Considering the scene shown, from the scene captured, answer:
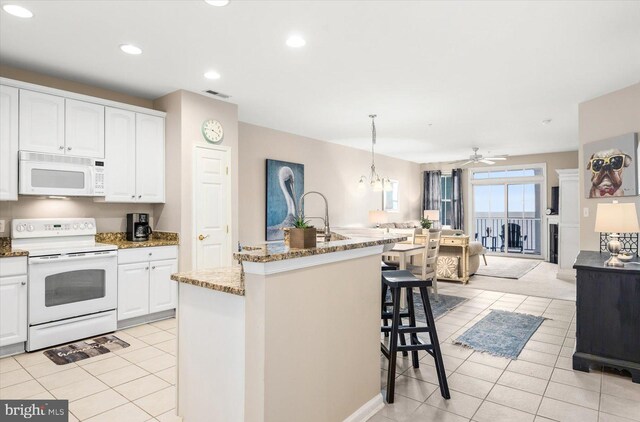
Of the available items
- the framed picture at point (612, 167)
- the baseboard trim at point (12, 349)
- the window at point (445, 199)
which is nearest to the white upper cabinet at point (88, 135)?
the baseboard trim at point (12, 349)

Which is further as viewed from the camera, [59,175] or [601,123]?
[601,123]

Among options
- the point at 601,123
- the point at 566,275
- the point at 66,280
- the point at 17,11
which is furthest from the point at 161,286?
the point at 566,275

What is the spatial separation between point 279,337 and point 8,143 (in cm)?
328

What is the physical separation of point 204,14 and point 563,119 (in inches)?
214

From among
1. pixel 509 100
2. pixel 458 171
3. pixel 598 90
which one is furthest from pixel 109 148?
pixel 458 171

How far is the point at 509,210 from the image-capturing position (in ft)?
32.3

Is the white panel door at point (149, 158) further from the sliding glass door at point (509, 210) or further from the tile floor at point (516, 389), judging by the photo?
the sliding glass door at point (509, 210)

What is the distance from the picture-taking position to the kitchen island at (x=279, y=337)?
167cm

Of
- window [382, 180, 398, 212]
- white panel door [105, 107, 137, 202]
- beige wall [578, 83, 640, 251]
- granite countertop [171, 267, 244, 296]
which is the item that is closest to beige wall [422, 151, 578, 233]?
window [382, 180, 398, 212]

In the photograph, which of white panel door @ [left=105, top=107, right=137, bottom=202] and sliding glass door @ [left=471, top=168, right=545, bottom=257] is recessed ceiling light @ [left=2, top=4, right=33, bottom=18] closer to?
white panel door @ [left=105, top=107, right=137, bottom=202]

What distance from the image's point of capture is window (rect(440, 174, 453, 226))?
1056cm

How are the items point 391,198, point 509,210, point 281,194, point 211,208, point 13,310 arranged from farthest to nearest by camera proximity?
point 509,210 < point 391,198 < point 281,194 < point 211,208 < point 13,310

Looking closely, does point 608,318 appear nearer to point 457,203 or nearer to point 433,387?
point 433,387

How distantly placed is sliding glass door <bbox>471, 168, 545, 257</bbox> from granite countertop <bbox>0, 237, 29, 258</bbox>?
392 inches
